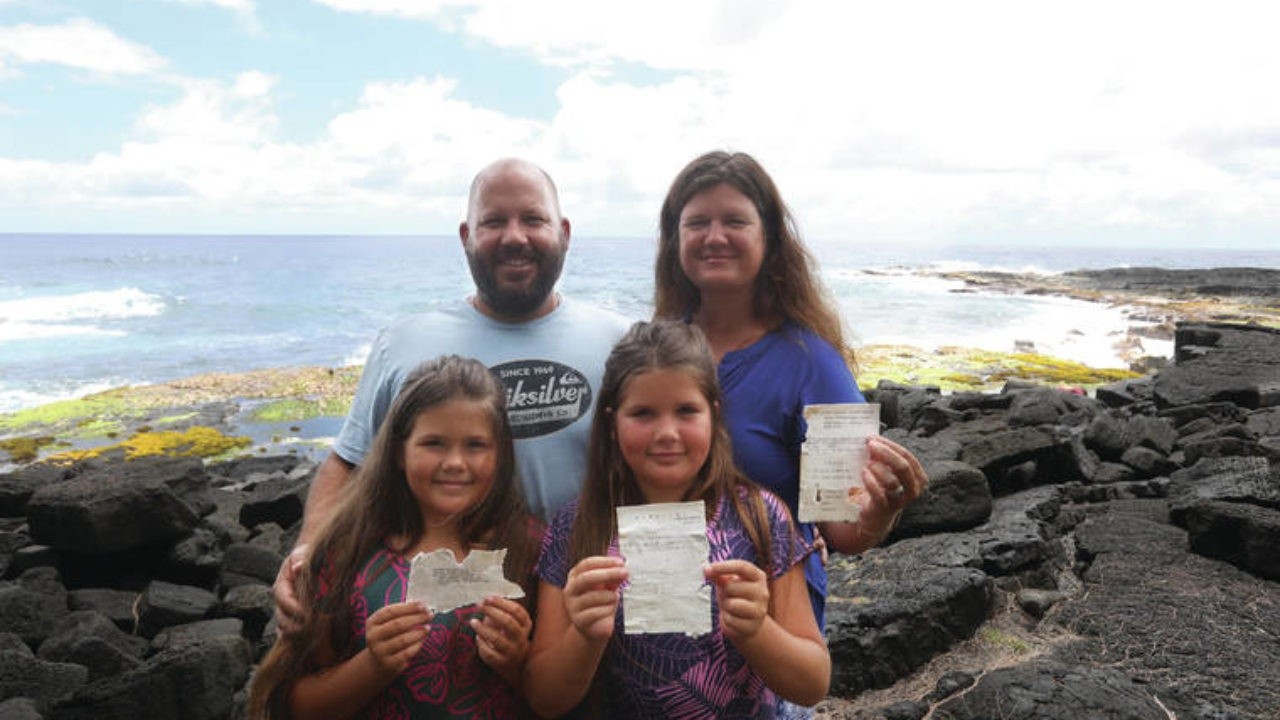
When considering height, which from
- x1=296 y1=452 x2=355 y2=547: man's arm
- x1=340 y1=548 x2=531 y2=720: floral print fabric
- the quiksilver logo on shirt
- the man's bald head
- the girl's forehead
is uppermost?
the man's bald head

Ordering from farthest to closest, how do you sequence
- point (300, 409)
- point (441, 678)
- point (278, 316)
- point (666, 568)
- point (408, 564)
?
point (278, 316) < point (300, 409) < point (408, 564) < point (441, 678) < point (666, 568)

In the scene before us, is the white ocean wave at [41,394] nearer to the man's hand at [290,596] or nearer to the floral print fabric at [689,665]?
the man's hand at [290,596]

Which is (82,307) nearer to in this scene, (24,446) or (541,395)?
(24,446)

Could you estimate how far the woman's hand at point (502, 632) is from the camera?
235cm

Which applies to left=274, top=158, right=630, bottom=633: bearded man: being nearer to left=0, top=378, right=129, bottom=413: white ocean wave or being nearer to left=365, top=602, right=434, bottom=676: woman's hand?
left=365, top=602, right=434, bottom=676: woman's hand

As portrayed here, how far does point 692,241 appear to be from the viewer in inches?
122

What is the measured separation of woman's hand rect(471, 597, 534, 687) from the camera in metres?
2.35

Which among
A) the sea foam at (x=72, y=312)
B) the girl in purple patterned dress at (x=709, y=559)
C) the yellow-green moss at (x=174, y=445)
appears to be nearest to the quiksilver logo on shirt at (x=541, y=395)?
the girl in purple patterned dress at (x=709, y=559)

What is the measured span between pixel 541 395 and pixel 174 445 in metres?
15.4

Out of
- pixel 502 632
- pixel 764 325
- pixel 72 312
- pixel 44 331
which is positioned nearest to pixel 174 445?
pixel 764 325

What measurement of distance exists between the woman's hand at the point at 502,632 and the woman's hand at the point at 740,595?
1.89 feet

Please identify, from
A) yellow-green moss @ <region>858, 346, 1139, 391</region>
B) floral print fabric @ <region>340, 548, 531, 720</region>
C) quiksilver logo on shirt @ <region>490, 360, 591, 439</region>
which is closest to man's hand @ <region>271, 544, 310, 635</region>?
floral print fabric @ <region>340, 548, 531, 720</region>

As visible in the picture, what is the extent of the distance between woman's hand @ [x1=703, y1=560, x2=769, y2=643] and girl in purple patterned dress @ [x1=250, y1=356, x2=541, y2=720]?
0.60 metres

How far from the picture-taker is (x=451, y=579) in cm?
238
